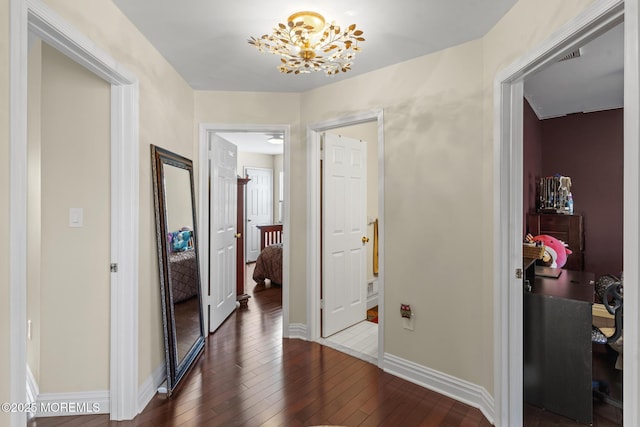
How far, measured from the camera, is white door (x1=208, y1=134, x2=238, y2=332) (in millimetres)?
3518

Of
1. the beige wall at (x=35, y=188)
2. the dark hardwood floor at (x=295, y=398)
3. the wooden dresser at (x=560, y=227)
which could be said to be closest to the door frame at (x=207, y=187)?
the dark hardwood floor at (x=295, y=398)

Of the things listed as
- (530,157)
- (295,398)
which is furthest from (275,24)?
(530,157)

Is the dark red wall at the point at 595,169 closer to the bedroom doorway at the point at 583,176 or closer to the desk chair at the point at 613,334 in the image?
the bedroom doorway at the point at 583,176

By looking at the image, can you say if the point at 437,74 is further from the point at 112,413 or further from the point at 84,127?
the point at 112,413

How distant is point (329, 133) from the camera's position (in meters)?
3.56

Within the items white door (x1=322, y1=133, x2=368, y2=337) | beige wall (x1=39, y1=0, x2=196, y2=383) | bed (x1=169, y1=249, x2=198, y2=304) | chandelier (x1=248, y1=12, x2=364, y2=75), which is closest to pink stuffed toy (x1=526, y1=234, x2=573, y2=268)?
white door (x1=322, y1=133, x2=368, y2=337)

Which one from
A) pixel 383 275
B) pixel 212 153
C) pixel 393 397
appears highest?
pixel 212 153

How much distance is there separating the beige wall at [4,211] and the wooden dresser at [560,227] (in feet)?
12.8

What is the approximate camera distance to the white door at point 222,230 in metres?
3.52

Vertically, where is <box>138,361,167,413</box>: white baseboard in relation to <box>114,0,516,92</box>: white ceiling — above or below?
below

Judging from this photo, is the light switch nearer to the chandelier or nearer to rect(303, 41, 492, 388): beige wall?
the chandelier

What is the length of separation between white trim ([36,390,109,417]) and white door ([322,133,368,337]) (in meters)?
1.89

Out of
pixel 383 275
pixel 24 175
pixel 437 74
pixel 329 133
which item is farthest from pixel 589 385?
pixel 24 175

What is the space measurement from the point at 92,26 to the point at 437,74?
7.05ft
